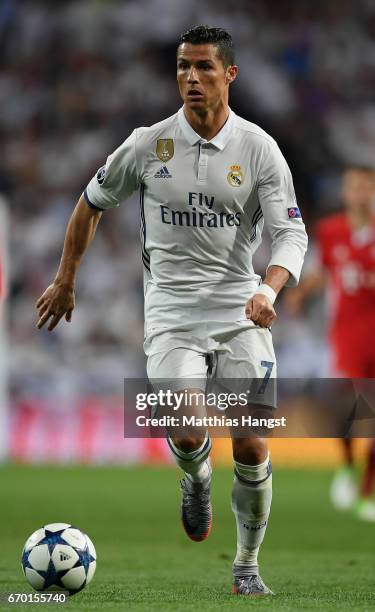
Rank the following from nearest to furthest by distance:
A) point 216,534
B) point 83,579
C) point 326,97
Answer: point 83,579 < point 216,534 < point 326,97

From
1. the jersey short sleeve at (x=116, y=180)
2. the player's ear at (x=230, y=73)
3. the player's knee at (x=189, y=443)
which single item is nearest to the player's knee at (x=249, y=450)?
the player's knee at (x=189, y=443)

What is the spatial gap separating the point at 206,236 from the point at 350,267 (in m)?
4.86

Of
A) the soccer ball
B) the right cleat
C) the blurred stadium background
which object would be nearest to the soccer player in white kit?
the right cleat

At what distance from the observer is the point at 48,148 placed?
1853 cm

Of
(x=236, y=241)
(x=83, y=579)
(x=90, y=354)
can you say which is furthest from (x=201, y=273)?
(x=90, y=354)

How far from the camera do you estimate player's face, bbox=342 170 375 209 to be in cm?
1002

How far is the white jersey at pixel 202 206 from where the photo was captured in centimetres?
530

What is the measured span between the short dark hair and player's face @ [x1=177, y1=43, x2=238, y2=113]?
2 centimetres

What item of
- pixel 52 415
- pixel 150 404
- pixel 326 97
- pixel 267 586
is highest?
pixel 326 97

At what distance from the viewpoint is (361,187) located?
10.0 m

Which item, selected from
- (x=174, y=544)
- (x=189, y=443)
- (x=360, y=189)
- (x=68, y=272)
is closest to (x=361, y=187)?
(x=360, y=189)

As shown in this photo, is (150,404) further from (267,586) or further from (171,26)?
(171,26)

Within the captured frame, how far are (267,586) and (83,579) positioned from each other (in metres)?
0.97

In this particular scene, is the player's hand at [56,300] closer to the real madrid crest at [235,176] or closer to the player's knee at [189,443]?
the player's knee at [189,443]
